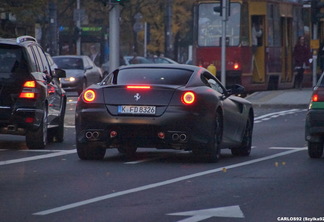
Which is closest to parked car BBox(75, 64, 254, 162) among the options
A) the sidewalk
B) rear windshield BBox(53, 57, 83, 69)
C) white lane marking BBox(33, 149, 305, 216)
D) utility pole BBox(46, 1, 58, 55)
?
white lane marking BBox(33, 149, 305, 216)

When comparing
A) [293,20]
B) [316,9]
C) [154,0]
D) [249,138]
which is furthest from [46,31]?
[249,138]

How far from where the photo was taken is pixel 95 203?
11516mm

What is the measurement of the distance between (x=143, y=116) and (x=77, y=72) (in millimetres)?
26656

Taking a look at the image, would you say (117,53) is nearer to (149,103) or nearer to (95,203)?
(149,103)

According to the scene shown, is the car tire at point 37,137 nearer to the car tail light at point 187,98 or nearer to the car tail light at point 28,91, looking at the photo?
the car tail light at point 28,91

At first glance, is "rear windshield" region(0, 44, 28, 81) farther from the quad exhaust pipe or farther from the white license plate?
the white license plate

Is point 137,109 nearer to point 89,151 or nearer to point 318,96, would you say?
point 89,151

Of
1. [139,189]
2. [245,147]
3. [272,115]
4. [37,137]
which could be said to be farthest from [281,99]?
[139,189]

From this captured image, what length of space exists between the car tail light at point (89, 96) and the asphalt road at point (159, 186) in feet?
2.77

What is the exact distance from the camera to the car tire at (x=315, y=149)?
17609 millimetres

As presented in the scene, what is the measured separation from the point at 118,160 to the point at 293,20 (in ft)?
98.3

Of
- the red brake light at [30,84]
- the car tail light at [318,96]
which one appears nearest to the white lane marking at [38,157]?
the red brake light at [30,84]

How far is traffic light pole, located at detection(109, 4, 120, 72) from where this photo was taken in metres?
28.3

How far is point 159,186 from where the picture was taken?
1318 centimetres
